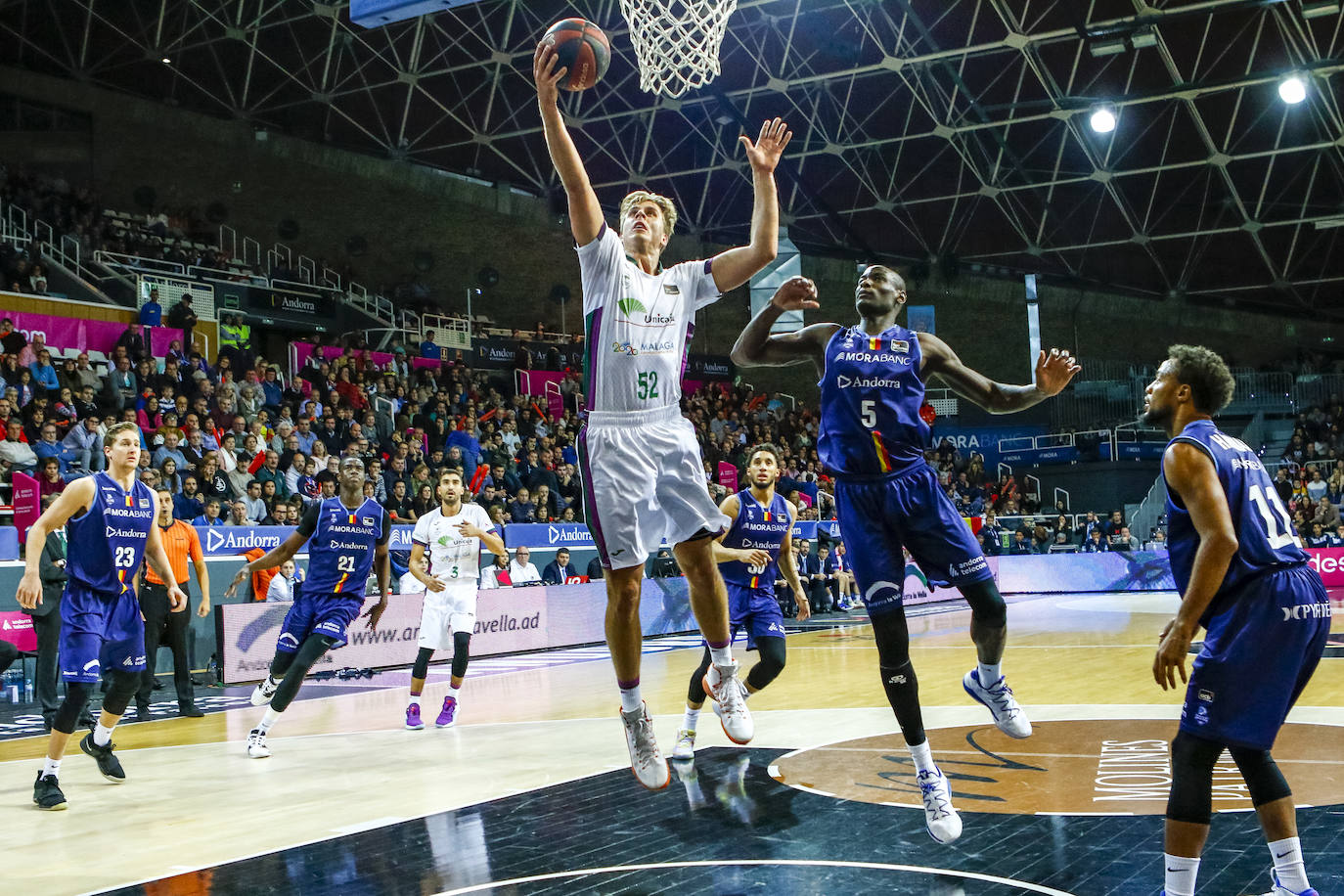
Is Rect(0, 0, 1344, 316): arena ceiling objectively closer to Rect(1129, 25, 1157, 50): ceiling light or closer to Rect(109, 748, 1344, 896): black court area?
Rect(1129, 25, 1157, 50): ceiling light

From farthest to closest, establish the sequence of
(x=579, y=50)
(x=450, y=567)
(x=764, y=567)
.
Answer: (x=450, y=567) < (x=764, y=567) < (x=579, y=50)

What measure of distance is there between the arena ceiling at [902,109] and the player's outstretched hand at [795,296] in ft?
62.9

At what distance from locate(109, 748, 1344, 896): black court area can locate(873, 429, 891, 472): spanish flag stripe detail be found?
5.45 feet

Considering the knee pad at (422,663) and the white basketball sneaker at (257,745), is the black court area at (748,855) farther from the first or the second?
the knee pad at (422,663)

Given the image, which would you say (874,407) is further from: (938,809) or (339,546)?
(339,546)

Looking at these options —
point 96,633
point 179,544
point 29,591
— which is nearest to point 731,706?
point 29,591

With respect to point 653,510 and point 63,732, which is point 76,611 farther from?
point 653,510

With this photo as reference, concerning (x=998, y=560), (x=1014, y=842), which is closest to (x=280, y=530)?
(x=1014, y=842)

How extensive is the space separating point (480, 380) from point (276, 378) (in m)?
6.04

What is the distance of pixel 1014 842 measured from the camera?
209 inches

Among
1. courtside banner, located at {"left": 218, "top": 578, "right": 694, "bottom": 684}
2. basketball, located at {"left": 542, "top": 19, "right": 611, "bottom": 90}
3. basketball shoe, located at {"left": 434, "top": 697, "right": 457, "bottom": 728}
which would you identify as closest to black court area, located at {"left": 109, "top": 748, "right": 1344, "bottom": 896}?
basketball, located at {"left": 542, "top": 19, "right": 611, "bottom": 90}

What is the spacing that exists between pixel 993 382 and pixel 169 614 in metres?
8.24

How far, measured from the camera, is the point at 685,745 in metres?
7.60

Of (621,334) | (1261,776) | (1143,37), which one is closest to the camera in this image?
(1261,776)
